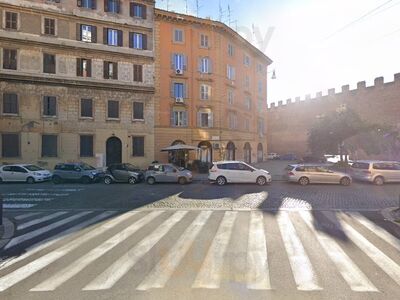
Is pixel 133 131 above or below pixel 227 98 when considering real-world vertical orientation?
below

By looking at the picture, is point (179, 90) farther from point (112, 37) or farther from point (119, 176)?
point (119, 176)

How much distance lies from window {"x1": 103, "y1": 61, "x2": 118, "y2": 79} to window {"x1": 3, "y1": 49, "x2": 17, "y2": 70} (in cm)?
746

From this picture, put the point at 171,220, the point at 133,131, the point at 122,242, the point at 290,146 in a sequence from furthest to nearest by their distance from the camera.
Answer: the point at 290,146, the point at 133,131, the point at 171,220, the point at 122,242

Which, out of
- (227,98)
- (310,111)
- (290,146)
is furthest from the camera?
(290,146)

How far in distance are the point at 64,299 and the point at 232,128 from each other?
34.8 metres

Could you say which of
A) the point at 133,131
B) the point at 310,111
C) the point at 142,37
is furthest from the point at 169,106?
the point at 310,111

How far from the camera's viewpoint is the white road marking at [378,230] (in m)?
8.02

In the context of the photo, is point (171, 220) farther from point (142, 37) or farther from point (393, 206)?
point (142, 37)

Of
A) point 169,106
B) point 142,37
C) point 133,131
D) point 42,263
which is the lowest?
point 42,263

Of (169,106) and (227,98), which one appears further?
(227,98)

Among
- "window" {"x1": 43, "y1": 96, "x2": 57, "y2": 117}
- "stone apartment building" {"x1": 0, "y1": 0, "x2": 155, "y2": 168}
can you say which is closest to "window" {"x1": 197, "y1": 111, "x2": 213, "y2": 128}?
"stone apartment building" {"x1": 0, "y1": 0, "x2": 155, "y2": 168}

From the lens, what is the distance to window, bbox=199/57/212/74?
36.0 meters

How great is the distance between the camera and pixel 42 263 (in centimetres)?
664

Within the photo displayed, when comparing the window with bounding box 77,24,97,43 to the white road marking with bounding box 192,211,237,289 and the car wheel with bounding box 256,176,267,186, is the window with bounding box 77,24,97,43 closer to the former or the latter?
the car wheel with bounding box 256,176,267,186
